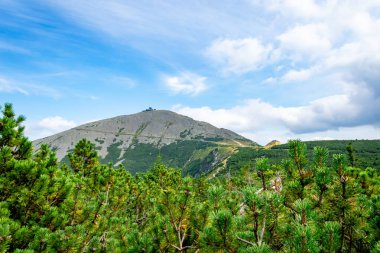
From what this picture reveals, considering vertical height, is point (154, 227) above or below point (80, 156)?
below

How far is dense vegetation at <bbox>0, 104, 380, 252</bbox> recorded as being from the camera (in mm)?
3961

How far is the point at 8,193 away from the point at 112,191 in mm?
8501

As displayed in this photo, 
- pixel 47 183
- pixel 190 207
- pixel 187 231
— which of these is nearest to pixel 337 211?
pixel 190 207

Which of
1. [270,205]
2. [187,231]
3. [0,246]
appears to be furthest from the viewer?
[187,231]

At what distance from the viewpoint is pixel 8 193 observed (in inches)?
303

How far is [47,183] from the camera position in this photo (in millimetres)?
7758

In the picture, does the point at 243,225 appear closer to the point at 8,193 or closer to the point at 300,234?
the point at 300,234

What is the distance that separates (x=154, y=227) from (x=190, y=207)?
95 centimetres

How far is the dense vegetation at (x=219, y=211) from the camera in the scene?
3961 mm

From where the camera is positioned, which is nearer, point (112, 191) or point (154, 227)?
point (154, 227)

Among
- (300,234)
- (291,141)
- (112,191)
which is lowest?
(112,191)

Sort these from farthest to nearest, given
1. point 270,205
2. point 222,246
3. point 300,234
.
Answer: point 222,246, point 270,205, point 300,234

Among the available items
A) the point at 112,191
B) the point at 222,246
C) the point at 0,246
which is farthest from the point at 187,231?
the point at 112,191

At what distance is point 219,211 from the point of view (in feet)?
13.2
